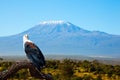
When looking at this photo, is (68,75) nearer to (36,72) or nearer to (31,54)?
(31,54)

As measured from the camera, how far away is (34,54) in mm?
6645

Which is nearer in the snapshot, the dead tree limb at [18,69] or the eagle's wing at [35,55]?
the dead tree limb at [18,69]

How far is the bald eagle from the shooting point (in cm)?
593

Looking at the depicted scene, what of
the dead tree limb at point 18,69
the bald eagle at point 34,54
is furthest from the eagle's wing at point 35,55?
the dead tree limb at point 18,69

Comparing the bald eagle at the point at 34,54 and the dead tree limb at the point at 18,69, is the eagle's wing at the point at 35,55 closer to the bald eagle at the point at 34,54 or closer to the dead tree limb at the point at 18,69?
the bald eagle at the point at 34,54

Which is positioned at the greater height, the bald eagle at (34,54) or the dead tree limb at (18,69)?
the bald eagle at (34,54)

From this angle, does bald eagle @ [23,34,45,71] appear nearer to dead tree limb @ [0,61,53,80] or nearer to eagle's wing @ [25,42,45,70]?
eagle's wing @ [25,42,45,70]

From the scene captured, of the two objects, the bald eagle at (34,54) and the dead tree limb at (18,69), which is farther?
the bald eagle at (34,54)

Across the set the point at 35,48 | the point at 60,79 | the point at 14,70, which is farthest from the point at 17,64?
the point at 60,79

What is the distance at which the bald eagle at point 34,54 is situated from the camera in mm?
5934

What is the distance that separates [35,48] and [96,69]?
2930 cm

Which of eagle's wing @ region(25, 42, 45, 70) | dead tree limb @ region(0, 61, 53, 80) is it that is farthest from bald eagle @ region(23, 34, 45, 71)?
dead tree limb @ region(0, 61, 53, 80)

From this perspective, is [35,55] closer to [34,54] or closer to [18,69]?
[34,54]

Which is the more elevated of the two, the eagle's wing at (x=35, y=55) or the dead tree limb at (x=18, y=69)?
the eagle's wing at (x=35, y=55)
